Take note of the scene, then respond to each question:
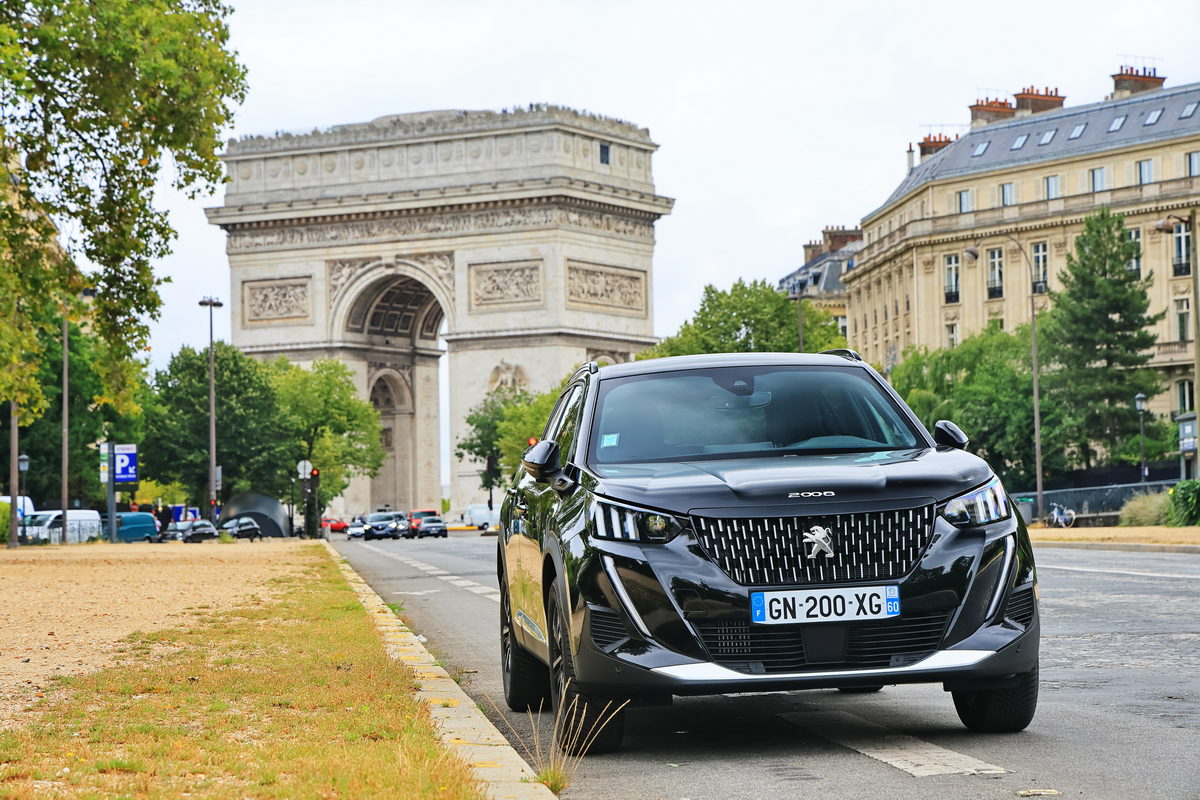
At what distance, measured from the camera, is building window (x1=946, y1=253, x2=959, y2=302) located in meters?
91.1

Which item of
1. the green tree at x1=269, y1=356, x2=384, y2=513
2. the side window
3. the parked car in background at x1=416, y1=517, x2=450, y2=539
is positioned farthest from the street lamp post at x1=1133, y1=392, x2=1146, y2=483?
the side window

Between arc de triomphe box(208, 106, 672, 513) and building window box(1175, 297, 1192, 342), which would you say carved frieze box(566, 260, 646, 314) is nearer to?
arc de triomphe box(208, 106, 672, 513)

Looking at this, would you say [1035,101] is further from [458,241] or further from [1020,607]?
[1020,607]

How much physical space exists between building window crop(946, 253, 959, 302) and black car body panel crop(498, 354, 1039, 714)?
85.0m

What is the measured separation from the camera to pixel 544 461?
8406mm

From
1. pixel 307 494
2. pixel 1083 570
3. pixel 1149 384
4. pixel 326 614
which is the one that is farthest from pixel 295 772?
pixel 307 494

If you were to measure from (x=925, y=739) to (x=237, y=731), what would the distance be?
2764mm

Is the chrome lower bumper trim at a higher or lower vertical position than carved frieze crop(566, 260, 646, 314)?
lower

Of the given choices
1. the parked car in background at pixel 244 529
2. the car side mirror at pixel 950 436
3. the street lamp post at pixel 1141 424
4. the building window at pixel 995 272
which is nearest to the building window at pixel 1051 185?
the building window at pixel 995 272

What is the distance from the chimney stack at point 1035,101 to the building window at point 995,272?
28.4 ft

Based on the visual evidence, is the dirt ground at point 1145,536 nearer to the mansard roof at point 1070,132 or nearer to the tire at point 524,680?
the tire at point 524,680

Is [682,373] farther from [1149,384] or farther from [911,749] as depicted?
[1149,384]

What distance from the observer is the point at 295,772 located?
6.47 m

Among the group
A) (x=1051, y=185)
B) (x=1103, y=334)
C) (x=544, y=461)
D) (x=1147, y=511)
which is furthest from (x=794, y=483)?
(x=1051, y=185)
